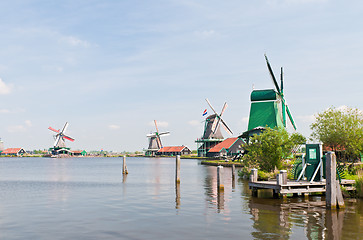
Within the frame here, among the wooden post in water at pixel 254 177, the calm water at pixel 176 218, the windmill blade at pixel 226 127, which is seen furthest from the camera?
the windmill blade at pixel 226 127

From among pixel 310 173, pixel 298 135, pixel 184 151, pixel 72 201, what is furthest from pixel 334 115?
pixel 184 151

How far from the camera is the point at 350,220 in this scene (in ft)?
53.5

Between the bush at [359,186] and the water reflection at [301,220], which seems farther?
the bush at [359,186]

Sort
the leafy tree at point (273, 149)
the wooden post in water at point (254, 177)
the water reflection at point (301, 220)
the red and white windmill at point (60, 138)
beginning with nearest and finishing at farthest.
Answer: the water reflection at point (301, 220) < the wooden post in water at point (254, 177) < the leafy tree at point (273, 149) < the red and white windmill at point (60, 138)

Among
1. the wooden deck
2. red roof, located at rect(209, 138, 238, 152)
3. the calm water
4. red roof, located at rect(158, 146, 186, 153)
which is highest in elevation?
red roof, located at rect(209, 138, 238, 152)

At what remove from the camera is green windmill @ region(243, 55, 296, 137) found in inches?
2550

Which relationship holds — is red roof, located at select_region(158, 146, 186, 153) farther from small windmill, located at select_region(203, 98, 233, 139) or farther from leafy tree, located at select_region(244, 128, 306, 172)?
leafy tree, located at select_region(244, 128, 306, 172)

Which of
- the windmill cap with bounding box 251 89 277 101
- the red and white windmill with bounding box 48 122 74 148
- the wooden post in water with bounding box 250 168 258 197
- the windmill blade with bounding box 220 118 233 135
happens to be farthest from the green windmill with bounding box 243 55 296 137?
the red and white windmill with bounding box 48 122 74 148

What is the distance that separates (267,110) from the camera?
6581 cm

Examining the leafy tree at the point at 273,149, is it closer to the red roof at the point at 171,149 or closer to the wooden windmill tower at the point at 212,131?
the wooden windmill tower at the point at 212,131

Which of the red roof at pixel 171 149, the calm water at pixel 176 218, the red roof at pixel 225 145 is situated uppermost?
the red roof at pixel 225 145

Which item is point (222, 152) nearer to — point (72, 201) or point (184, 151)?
point (184, 151)

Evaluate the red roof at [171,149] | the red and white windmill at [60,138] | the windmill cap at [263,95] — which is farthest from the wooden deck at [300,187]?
the red and white windmill at [60,138]

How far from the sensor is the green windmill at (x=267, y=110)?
64.8 metres
